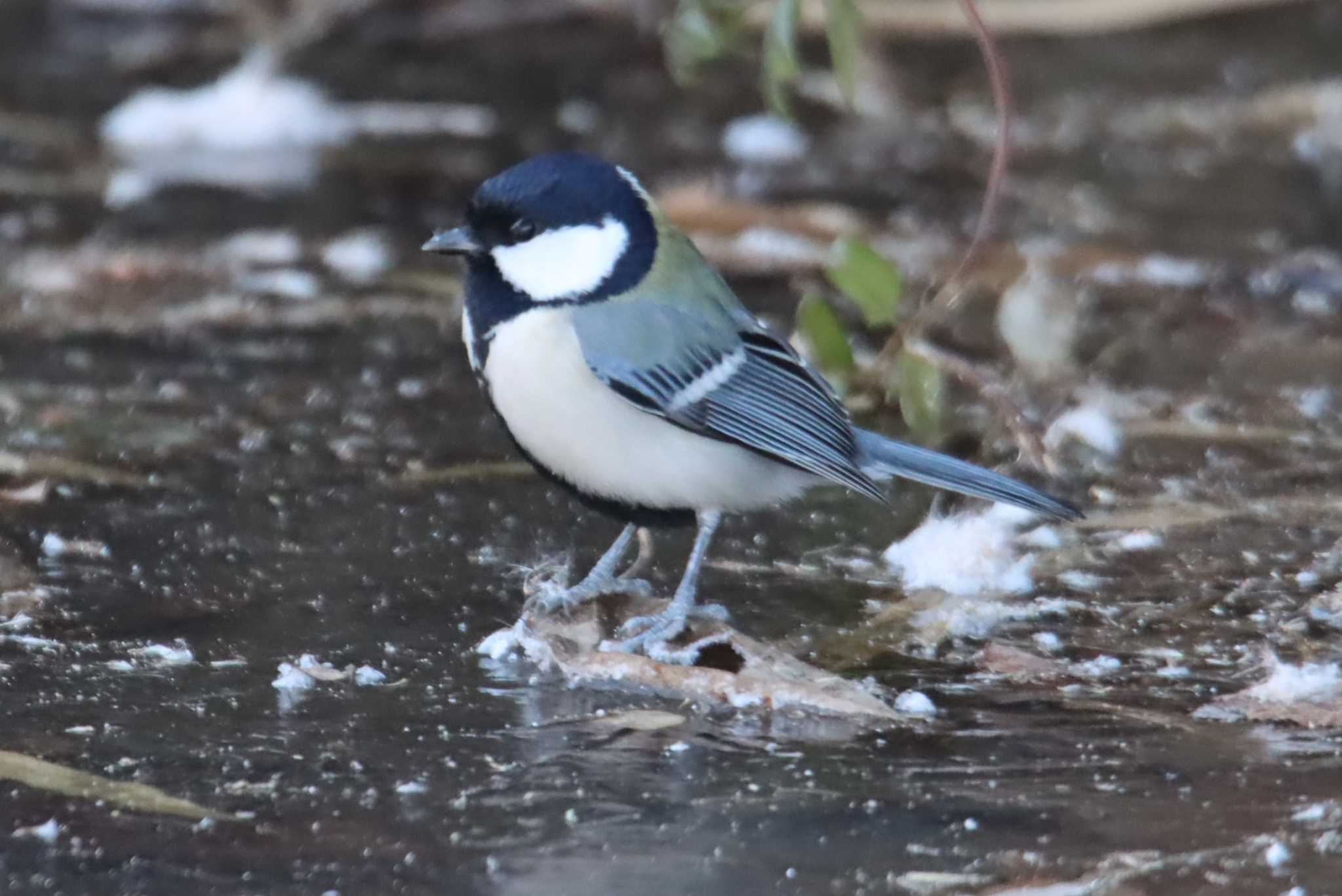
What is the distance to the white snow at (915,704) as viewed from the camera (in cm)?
236

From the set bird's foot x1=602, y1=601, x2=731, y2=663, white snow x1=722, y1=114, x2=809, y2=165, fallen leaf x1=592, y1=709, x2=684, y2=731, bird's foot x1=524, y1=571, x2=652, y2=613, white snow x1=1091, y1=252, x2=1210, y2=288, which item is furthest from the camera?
white snow x1=722, y1=114, x2=809, y2=165

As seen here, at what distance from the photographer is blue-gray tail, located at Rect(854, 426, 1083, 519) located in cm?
288

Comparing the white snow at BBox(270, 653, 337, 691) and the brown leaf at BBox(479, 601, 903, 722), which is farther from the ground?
the brown leaf at BBox(479, 601, 903, 722)

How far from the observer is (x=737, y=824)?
2004 mm

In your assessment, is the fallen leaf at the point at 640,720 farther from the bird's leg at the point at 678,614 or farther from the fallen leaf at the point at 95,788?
the fallen leaf at the point at 95,788

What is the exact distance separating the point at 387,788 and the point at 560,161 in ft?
3.69

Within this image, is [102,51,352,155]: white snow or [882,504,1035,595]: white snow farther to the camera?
[102,51,352,155]: white snow

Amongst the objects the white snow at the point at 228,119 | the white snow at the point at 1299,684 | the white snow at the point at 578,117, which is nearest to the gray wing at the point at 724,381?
the white snow at the point at 1299,684

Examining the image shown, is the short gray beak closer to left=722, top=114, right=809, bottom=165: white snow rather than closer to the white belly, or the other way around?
the white belly

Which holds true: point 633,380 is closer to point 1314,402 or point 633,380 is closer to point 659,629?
point 659,629

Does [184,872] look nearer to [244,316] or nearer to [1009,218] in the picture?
[244,316]

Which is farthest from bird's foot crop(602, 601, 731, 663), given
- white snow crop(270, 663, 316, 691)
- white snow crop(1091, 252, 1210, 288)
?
white snow crop(1091, 252, 1210, 288)

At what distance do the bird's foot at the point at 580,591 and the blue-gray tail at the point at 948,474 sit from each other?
0.42m

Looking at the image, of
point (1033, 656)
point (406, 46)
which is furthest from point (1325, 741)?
point (406, 46)
